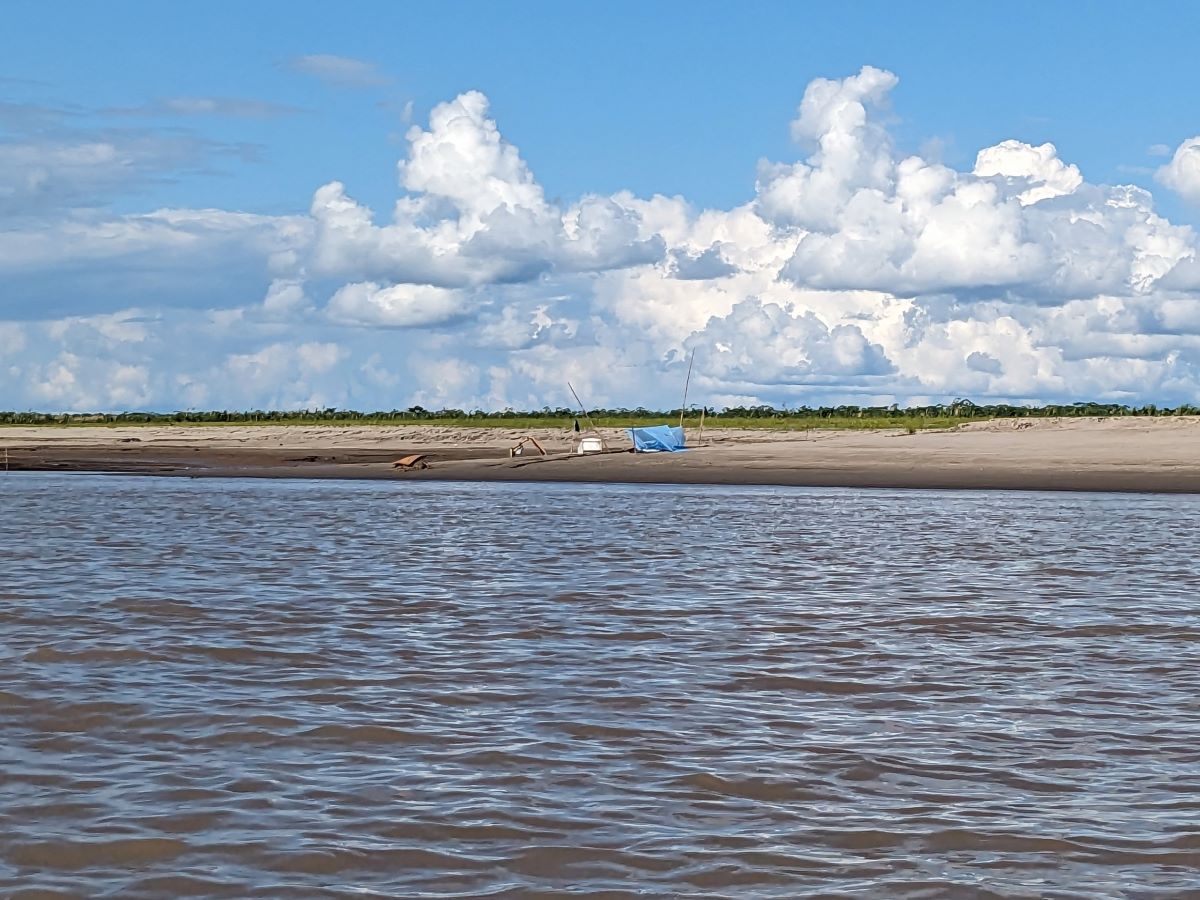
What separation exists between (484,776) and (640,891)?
2018 millimetres

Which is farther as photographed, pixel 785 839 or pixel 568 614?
pixel 568 614

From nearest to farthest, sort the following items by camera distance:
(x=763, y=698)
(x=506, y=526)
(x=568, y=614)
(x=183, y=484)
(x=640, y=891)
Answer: (x=640, y=891) → (x=763, y=698) → (x=568, y=614) → (x=506, y=526) → (x=183, y=484)

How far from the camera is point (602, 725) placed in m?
8.75

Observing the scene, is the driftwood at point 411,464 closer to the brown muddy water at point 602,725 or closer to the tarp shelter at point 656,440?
the tarp shelter at point 656,440

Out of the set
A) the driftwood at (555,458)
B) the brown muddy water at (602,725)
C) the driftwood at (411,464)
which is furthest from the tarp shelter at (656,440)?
the brown muddy water at (602,725)

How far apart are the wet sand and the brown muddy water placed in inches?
753

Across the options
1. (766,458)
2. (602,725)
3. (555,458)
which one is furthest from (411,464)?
(602,725)

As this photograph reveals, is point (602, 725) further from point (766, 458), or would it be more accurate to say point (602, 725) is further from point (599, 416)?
point (599, 416)

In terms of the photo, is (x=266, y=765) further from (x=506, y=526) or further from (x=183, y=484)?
(x=183, y=484)

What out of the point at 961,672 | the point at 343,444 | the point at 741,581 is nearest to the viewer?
the point at 961,672

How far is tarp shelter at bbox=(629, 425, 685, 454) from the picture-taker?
49125mm

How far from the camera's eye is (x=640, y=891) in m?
5.67

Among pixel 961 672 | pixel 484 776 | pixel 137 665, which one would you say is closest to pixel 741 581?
pixel 961 672

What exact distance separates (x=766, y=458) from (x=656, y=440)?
20.8 feet
